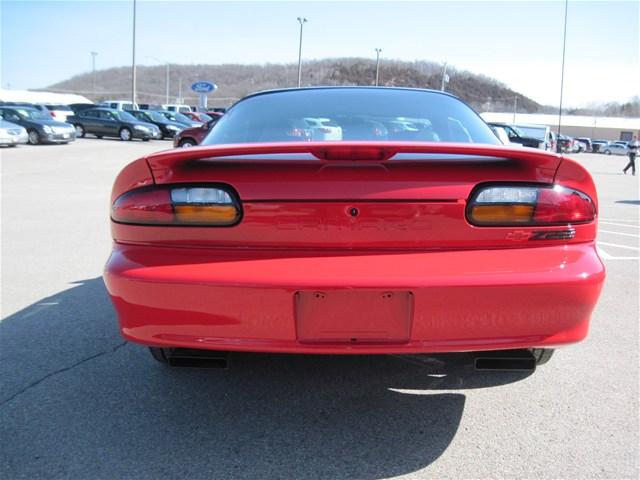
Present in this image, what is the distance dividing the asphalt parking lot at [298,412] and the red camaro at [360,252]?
471mm

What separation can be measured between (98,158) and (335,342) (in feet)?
54.7

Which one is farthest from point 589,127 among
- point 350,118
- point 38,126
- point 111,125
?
point 350,118

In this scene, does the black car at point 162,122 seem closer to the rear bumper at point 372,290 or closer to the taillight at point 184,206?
the taillight at point 184,206

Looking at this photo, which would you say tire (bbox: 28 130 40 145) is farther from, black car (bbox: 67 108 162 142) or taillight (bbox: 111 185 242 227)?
taillight (bbox: 111 185 242 227)

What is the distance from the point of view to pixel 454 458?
7.69 ft

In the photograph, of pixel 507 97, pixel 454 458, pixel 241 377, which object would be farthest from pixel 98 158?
pixel 507 97

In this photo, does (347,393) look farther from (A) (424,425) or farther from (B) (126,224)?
(B) (126,224)

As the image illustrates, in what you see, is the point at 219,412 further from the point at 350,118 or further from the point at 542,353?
the point at 350,118

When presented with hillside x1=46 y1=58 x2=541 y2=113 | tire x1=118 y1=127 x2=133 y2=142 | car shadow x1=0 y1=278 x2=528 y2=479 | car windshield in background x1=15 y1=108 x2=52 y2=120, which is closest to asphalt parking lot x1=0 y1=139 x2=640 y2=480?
car shadow x1=0 y1=278 x2=528 y2=479

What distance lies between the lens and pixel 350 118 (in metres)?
3.26

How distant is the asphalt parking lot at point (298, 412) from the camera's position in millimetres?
2289

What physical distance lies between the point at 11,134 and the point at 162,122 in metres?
10.8

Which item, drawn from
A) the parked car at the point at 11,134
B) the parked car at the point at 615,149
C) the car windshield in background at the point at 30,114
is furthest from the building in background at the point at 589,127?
the parked car at the point at 11,134

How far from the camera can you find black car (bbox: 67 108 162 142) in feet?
85.8
